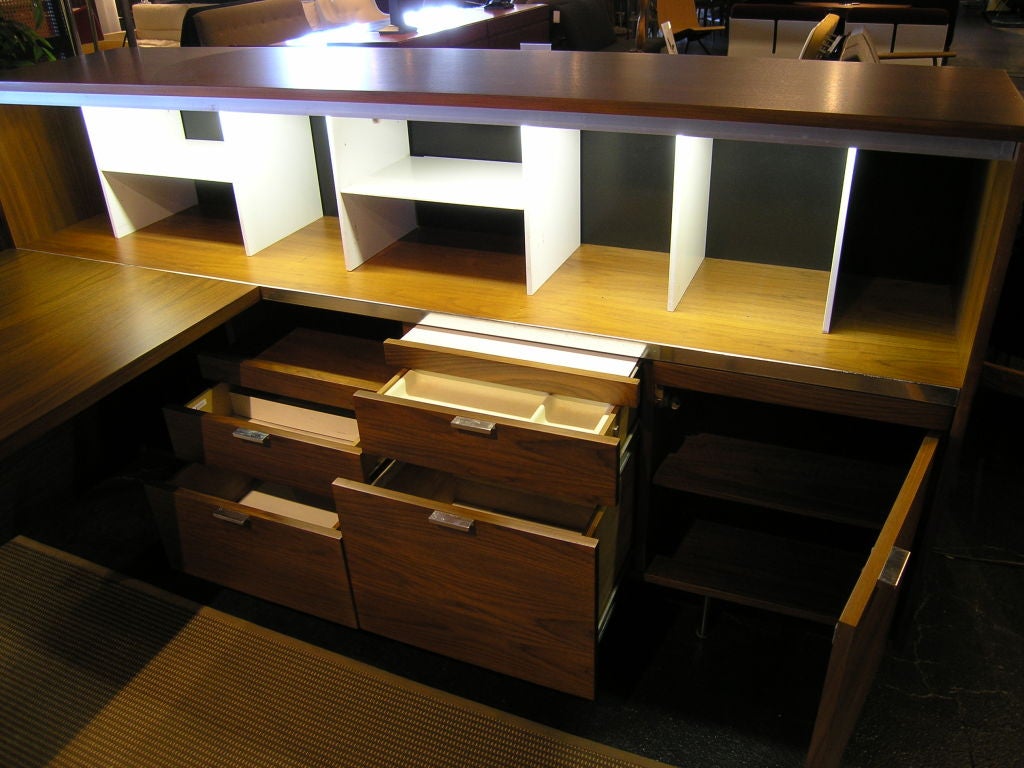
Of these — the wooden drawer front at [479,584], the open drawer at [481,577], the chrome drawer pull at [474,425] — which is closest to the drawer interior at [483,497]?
the open drawer at [481,577]

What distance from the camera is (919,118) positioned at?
1.02 metres

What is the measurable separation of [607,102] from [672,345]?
1.27 feet

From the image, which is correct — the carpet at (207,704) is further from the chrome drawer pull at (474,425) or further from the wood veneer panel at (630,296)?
the wood veneer panel at (630,296)

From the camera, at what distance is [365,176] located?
1.63 meters

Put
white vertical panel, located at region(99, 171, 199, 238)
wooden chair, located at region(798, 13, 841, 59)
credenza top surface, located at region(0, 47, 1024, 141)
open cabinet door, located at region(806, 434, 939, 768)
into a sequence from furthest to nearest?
wooden chair, located at region(798, 13, 841, 59) → white vertical panel, located at region(99, 171, 199, 238) → credenza top surface, located at region(0, 47, 1024, 141) → open cabinet door, located at region(806, 434, 939, 768)

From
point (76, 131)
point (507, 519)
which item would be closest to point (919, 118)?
point (507, 519)

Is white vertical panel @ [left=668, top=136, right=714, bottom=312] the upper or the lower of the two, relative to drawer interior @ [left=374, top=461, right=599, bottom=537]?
upper

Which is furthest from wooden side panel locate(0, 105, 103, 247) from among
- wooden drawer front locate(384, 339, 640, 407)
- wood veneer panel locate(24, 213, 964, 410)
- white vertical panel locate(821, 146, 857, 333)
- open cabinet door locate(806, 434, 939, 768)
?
open cabinet door locate(806, 434, 939, 768)

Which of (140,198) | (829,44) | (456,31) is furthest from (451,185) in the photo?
(456,31)

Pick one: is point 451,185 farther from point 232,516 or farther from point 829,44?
point 829,44

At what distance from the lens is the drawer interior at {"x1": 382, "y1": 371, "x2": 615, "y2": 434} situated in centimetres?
142

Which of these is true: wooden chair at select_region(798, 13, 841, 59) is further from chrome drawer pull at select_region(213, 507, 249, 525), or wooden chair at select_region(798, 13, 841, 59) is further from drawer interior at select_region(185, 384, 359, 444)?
chrome drawer pull at select_region(213, 507, 249, 525)

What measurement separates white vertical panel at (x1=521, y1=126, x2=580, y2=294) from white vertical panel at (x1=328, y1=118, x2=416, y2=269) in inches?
13.7

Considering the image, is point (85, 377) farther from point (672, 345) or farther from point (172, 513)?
point (672, 345)
